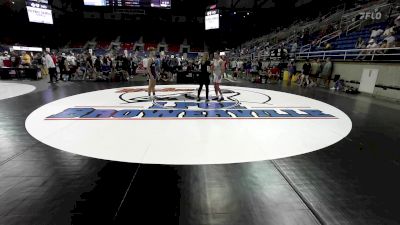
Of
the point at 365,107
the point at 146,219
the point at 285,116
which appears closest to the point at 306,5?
the point at 365,107

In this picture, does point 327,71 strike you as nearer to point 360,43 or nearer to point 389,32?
point 360,43

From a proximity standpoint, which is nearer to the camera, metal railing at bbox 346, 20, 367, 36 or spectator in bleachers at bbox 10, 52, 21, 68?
metal railing at bbox 346, 20, 367, 36

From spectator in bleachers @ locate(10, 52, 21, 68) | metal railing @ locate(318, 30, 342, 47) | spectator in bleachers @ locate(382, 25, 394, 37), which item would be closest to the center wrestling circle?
spectator in bleachers @ locate(382, 25, 394, 37)

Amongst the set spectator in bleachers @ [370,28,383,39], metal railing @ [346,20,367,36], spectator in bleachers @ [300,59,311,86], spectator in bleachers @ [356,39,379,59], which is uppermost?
metal railing @ [346,20,367,36]

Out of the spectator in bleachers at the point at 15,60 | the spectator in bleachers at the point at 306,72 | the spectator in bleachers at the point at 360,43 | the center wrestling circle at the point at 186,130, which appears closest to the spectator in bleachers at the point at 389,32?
the spectator in bleachers at the point at 360,43

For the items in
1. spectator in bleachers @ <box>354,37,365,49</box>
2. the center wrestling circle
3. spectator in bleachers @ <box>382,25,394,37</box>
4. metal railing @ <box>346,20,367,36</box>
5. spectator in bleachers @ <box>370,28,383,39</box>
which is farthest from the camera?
metal railing @ <box>346,20,367,36</box>

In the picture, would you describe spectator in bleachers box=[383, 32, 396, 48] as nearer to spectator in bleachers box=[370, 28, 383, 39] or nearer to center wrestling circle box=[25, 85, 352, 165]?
spectator in bleachers box=[370, 28, 383, 39]

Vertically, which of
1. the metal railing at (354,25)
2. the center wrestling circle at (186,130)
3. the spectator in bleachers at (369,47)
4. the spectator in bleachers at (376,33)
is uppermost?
the metal railing at (354,25)

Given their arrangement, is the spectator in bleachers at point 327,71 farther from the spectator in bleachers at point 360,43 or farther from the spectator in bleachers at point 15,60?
the spectator in bleachers at point 15,60

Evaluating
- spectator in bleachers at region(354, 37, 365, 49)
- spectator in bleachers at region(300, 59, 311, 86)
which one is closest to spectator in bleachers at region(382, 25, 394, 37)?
spectator in bleachers at region(354, 37, 365, 49)

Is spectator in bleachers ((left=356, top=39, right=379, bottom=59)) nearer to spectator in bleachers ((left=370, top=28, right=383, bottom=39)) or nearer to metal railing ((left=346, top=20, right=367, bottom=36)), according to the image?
spectator in bleachers ((left=370, top=28, right=383, bottom=39))

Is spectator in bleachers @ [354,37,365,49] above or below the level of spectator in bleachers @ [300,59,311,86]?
above

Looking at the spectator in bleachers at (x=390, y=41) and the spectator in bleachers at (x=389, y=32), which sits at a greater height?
the spectator in bleachers at (x=389, y=32)

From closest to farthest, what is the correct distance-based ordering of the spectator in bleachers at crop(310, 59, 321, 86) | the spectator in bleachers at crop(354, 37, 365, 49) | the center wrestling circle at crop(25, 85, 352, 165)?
the center wrestling circle at crop(25, 85, 352, 165) < the spectator in bleachers at crop(354, 37, 365, 49) < the spectator in bleachers at crop(310, 59, 321, 86)
